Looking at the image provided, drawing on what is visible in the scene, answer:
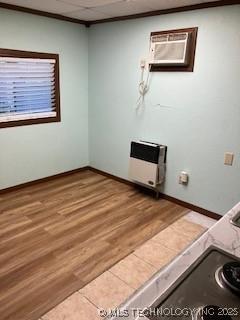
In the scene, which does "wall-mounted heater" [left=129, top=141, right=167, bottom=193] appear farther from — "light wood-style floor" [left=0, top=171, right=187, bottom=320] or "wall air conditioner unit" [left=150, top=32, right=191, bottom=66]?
"wall air conditioner unit" [left=150, top=32, right=191, bottom=66]

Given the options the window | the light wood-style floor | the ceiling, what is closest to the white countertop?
the light wood-style floor

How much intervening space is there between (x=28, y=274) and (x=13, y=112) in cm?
209

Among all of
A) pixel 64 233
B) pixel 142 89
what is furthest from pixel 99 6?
pixel 64 233

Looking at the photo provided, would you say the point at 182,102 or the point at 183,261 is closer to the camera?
the point at 183,261

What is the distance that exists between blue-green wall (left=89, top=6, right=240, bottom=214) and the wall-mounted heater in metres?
0.11

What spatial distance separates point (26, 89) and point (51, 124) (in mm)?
604

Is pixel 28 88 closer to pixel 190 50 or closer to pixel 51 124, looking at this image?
pixel 51 124

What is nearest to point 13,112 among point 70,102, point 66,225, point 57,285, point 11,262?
point 70,102

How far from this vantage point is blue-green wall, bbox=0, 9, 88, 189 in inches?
131

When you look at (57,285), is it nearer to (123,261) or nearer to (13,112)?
(123,261)

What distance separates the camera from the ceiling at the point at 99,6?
2.79 m

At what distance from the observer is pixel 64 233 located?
9.09ft

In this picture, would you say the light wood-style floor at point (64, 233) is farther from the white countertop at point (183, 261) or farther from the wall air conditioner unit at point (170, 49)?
the wall air conditioner unit at point (170, 49)

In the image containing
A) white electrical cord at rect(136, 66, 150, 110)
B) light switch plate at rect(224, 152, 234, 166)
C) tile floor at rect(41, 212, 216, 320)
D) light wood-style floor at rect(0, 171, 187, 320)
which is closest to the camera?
tile floor at rect(41, 212, 216, 320)
